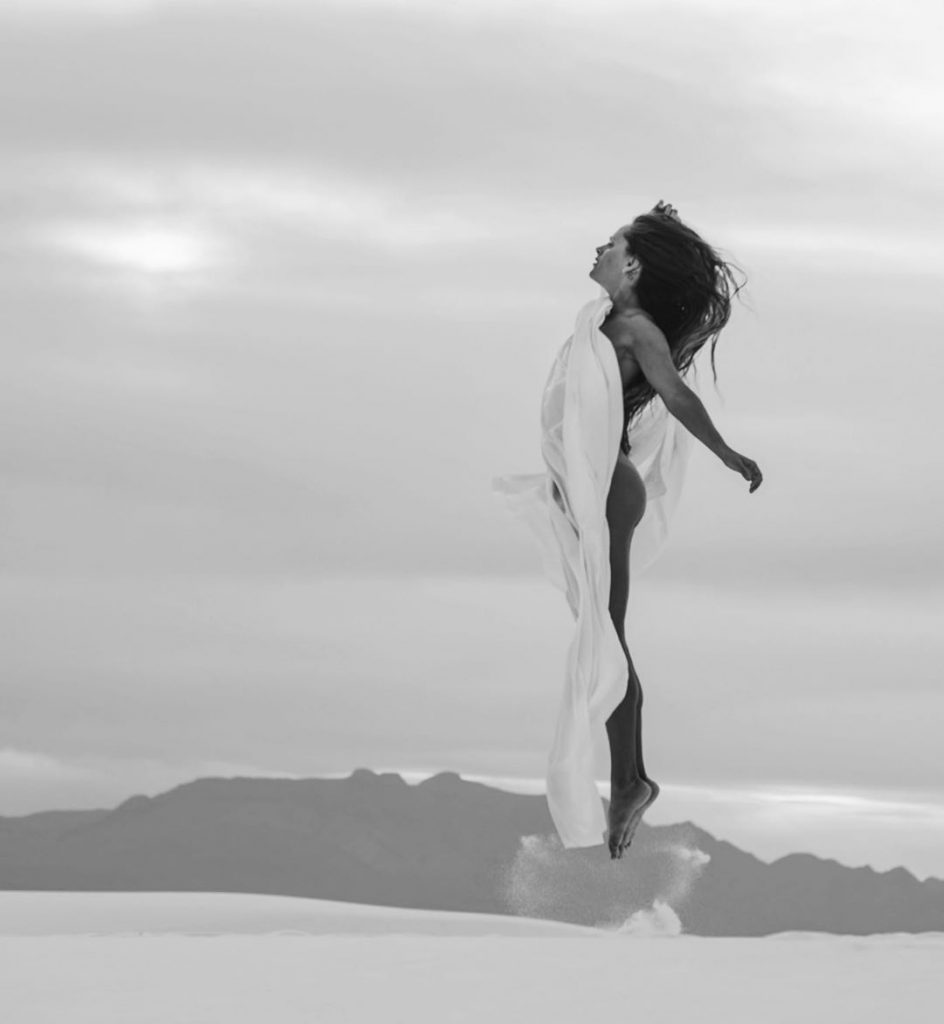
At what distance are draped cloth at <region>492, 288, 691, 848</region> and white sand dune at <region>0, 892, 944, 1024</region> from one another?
0.87 m

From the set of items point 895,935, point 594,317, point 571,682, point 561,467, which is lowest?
point 895,935

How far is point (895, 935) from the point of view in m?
11.4

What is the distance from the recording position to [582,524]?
35.5 ft

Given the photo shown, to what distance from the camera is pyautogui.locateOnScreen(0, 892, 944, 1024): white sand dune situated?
8812mm

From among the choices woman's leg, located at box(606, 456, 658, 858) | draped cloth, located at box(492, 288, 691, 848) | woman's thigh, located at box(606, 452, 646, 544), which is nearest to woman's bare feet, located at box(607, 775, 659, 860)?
woman's leg, located at box(606, 456, 658, 858)

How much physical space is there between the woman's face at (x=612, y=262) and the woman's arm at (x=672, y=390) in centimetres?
26

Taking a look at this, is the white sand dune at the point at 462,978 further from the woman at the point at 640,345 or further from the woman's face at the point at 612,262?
the woman's face at the point at 612,262

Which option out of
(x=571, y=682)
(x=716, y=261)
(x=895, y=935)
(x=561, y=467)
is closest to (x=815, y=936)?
(x=895, y=935)

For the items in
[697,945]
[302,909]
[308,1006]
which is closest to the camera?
[308,1006]

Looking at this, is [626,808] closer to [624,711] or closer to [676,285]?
[624,711]

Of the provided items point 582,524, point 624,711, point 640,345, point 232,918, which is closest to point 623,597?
point 582,524

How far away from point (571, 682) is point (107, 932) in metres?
3.69

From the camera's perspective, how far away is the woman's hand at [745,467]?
1039 cm

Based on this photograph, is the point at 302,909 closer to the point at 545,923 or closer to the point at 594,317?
the point at 545,923
